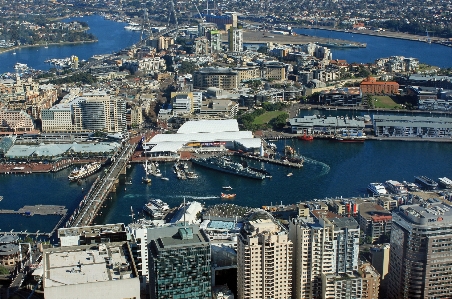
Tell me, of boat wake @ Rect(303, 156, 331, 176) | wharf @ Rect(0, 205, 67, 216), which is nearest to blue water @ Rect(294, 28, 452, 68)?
boat wake @ Rect(303, 156, 331, 176)

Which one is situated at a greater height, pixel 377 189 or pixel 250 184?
pixel 377 189

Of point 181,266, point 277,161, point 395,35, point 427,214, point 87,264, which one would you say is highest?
point 87,264

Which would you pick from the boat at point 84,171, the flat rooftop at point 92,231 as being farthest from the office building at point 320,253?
the boat at point 84,171

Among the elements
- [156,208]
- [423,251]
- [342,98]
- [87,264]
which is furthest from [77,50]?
[87,264]

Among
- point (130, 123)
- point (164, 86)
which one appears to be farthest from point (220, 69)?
point (130, 123)

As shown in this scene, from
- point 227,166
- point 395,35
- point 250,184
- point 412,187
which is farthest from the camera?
point 395,35

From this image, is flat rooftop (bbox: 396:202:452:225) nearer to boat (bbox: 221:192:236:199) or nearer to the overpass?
boat (bbox: 221:192:236:199)

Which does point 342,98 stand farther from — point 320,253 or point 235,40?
point 320,253
